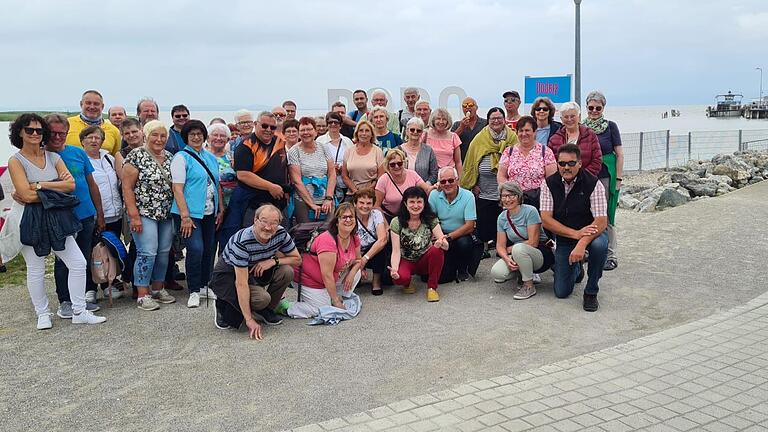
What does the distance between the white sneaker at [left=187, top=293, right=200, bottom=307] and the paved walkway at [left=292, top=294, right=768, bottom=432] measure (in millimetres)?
2681

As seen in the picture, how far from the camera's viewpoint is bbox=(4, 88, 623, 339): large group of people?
507 centimetres

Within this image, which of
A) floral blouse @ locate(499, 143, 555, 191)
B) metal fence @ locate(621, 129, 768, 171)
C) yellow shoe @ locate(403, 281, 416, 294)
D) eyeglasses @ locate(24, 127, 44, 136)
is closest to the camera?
eyeglasses @ locate(24, 127, 44, 136)

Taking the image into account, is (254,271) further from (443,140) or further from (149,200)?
(443,140)

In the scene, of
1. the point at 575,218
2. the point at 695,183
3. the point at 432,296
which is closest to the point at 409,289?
the point at 432,296

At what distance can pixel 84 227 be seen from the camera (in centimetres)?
544

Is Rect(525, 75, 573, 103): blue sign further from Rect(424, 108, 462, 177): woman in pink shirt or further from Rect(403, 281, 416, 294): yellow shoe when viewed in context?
Rect(403, 281, 416, 294): yellow shoe

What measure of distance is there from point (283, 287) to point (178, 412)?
1662 mm

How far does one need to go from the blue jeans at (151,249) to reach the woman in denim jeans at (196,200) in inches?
6.1

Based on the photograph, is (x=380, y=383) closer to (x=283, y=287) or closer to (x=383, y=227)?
(x=283, y=287)

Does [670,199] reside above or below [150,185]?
below

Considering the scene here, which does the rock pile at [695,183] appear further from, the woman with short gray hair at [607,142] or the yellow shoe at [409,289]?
the yellow shoe at [409,289]

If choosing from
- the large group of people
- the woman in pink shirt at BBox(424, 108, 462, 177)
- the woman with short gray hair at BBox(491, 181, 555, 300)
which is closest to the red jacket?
the large group of people

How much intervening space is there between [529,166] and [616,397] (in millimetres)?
3167

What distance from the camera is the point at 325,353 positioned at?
461 centimetres
